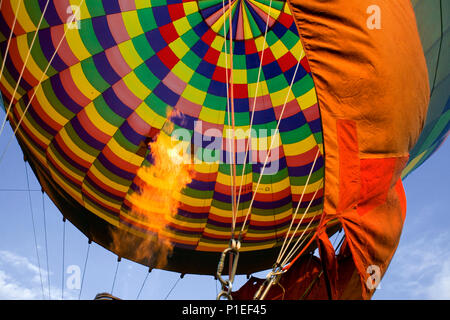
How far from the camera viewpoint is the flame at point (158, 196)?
5.39m

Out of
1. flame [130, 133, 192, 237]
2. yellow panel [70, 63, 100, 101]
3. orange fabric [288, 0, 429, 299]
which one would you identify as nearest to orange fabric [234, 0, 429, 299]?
orange fabric [288, 0, 429, 299]

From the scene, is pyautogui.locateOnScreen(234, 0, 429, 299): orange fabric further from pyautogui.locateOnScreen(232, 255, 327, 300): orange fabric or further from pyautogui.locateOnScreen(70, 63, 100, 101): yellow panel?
pyautogui.locateOnScreen(70, 63, 100, 101): yellow panel

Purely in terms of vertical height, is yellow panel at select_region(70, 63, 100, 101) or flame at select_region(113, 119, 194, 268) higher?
yellow panel at select_region(70, 63, 100, 101)

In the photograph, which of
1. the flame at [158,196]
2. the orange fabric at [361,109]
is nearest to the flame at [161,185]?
the flame at [158,196]

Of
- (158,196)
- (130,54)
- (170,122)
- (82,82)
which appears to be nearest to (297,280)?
(158,196)

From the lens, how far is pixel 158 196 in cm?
551

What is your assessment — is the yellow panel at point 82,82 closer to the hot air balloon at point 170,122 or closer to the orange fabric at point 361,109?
the hot air balloon at point 170,122

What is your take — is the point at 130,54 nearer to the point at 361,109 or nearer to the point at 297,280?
the point at 361,109

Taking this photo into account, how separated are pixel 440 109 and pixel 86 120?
14.5 ft

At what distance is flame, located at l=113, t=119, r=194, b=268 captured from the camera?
5.39m
